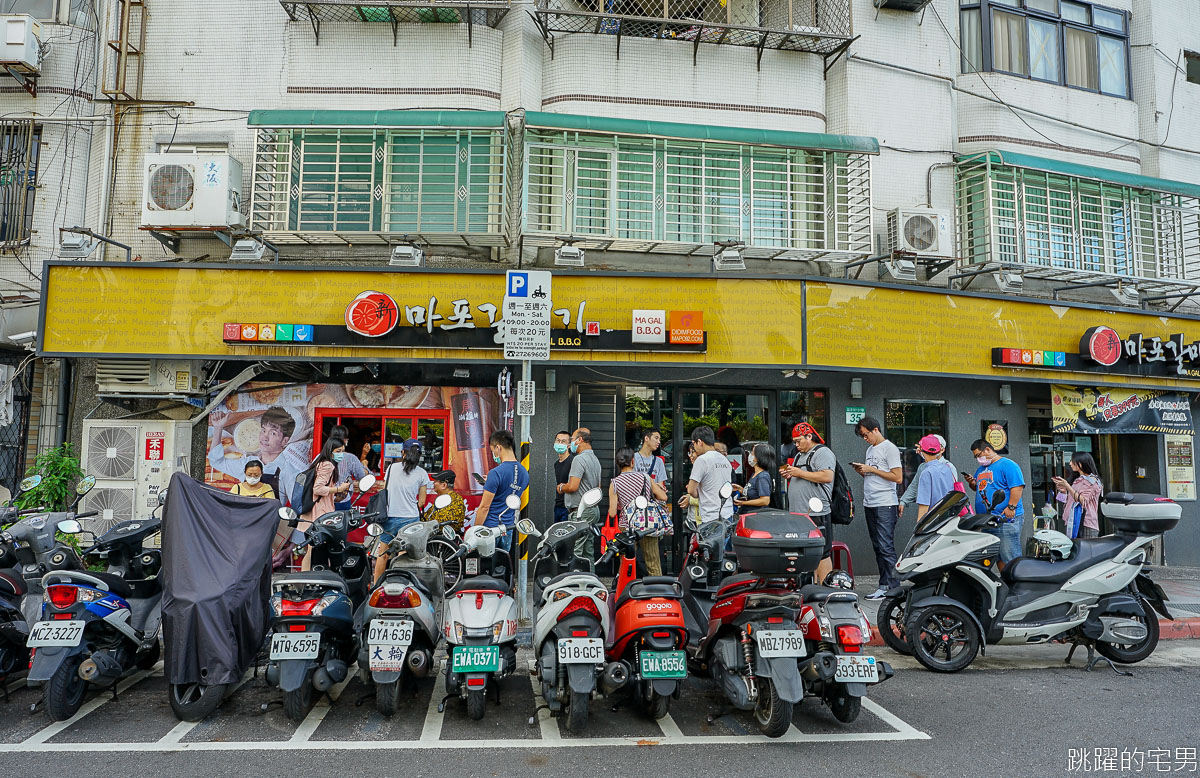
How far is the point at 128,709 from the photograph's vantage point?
→ 5.43 meters

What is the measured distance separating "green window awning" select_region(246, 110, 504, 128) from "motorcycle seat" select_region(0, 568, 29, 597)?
6.78m

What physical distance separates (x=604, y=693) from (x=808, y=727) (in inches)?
57.9

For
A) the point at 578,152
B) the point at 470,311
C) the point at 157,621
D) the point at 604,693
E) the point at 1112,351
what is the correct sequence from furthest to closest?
the point at 1112,351 → the point at 578,152 → the point at 470,311 → the point at 157,621 → the point at 604,693

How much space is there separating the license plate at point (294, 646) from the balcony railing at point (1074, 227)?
421 inches

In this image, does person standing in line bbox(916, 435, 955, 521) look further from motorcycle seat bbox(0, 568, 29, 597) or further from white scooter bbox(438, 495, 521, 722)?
motorcycle seat bbox(0, 568, 29, 597)

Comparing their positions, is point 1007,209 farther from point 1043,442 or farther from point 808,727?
point 808,727

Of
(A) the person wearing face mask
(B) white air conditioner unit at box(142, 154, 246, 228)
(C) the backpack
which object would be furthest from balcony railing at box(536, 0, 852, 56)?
(A) the person wearing face mask

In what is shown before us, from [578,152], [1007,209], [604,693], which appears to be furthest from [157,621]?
[1007,209]

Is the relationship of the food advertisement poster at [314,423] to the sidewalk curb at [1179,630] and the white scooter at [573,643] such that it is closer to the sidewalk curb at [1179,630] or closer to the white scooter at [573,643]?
the white scooter at [573,643]

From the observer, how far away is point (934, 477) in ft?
27.4

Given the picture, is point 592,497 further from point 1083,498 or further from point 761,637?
point 1083,498

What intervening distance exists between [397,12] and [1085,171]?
11.4 meters

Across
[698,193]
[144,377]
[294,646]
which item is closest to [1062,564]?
[294,646]

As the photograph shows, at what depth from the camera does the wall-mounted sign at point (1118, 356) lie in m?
11.5
